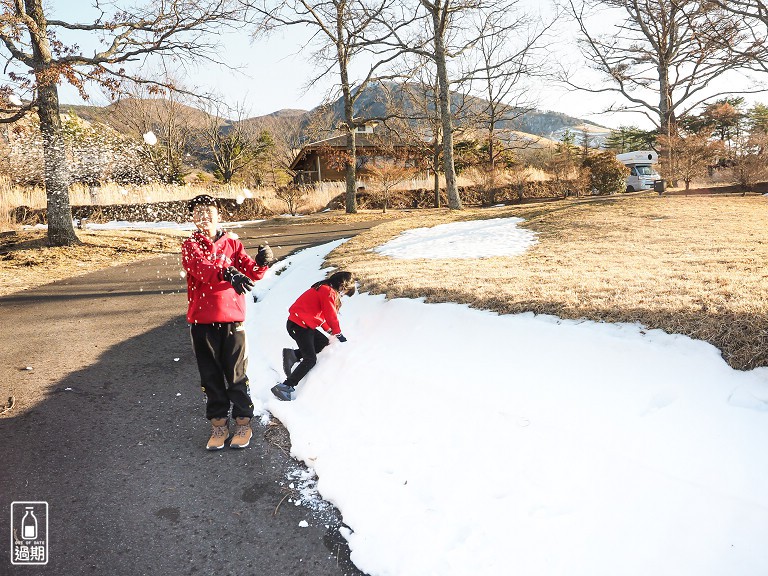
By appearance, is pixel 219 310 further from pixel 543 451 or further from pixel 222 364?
pixel 543 451

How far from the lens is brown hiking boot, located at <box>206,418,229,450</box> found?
361cm

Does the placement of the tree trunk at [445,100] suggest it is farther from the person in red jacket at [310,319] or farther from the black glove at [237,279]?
the black glove at [237,279]

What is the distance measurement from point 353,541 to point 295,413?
Answer: 160 cm

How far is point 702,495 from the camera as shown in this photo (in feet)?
8.34

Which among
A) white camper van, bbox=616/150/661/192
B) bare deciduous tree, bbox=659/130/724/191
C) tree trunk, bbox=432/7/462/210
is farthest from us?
white camper van, bbox=616/150/661/192

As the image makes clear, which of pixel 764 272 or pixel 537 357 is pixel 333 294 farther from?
pixel 764 272

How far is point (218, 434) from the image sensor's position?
3.68 m

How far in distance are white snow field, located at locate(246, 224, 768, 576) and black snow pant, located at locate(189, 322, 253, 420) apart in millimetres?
531

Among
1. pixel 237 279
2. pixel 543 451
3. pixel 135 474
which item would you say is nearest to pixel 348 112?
pixel 237 279

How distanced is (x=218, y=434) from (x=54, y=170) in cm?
1377

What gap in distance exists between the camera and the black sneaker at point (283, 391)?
4.35m

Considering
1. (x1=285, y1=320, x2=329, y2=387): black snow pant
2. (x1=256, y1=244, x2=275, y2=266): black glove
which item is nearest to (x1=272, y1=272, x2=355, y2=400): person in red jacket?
(x1=285, y1=320, x2=329, y2=387): black snow pant

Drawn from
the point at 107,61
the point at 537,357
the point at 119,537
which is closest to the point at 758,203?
the point at 537,357

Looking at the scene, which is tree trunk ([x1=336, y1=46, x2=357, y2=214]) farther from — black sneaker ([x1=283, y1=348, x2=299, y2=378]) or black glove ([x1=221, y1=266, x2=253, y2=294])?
black glove ([x1=221, y1=266, x2=253, y2=294])
